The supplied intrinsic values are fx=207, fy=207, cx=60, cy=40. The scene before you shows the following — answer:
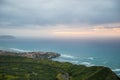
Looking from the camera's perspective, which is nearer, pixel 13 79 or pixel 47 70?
pixel 13 79

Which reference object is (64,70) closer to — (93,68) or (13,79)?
(93,68)

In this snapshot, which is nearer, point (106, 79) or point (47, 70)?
point (106, 79)

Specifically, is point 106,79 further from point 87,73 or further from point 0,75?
point 0,75

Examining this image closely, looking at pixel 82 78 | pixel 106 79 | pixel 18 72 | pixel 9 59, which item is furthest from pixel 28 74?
pixel 9 59

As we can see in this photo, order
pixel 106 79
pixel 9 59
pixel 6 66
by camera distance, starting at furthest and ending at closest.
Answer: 1. pixel 9 59
2. pixel 6 66
3. pixel 106 79

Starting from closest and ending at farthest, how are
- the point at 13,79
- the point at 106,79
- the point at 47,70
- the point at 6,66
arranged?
the point at 106,79
the point at 13,79
the point at 47,70
the point at 6,66

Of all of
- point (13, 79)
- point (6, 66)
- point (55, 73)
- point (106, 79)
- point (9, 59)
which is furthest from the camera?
point (9, 59)

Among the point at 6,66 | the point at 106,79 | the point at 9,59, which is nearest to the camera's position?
the point at 106,79

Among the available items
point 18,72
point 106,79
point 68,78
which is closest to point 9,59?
point 18,72

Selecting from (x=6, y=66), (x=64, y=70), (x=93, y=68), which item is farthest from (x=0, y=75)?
(x=93, y=68)
